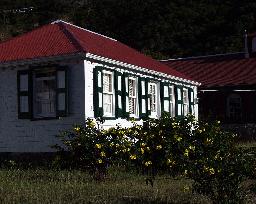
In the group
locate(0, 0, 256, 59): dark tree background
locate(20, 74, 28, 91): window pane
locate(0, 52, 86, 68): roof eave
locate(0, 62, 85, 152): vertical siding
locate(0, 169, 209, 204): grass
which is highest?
locate(0, 0, 256, 59): dark tree background

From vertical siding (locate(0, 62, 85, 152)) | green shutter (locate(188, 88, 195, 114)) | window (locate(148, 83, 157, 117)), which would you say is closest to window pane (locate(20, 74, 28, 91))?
vertical siding (locate(0, 62, 85, 152))

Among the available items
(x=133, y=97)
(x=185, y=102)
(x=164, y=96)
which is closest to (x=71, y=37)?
(x=133, y=97)

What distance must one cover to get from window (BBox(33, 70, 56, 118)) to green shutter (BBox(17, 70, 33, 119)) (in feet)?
0.62

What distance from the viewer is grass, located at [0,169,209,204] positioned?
9.05 meters

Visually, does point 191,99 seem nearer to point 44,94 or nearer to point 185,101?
point 185,101

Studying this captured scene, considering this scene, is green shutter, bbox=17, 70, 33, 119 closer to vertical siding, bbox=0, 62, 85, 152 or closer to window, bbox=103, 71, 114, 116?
vertical siding, bbox=0, 62, 85, 152

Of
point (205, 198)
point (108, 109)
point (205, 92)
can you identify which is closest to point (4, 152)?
point (108, 109)

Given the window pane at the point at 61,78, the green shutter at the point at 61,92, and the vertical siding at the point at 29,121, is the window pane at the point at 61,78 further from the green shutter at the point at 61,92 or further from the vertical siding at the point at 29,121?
the vertical siding at the point at 29,121

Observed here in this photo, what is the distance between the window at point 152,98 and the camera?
1893 cm

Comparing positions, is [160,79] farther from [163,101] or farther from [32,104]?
[32,104]

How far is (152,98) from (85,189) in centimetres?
946

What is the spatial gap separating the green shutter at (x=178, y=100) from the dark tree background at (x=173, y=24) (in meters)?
24.0

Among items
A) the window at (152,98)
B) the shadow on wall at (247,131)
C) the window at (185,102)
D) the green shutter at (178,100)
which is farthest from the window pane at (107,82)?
the shadow on wall at (247,131)

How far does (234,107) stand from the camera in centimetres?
2858
